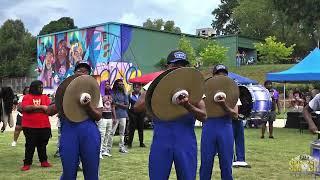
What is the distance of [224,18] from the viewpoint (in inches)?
3846

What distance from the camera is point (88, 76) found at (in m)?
6.04

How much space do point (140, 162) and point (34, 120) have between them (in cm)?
254

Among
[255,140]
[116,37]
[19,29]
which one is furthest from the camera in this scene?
[19,29]

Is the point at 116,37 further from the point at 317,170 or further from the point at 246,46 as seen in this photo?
the point at 317,170

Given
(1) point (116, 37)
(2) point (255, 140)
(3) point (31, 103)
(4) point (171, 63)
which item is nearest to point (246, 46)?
(1) point (116, 37)

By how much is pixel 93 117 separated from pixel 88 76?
0.51 meters

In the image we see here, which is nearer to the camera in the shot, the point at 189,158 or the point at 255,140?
the point at 189,158

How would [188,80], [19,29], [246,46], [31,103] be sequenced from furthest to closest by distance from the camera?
1. [19,29]
2. [246,46]
3. [31,103]
4. [188,80]

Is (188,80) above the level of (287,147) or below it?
above

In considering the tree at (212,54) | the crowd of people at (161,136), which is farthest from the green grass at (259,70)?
the crowd of people at (161,136)

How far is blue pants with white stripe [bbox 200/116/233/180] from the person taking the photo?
6500 mm

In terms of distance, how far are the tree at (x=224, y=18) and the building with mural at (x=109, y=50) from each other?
127 ft

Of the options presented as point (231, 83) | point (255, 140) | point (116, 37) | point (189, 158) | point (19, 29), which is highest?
point (19, 29)

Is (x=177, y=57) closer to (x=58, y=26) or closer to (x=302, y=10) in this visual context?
(x=302, y=10)
